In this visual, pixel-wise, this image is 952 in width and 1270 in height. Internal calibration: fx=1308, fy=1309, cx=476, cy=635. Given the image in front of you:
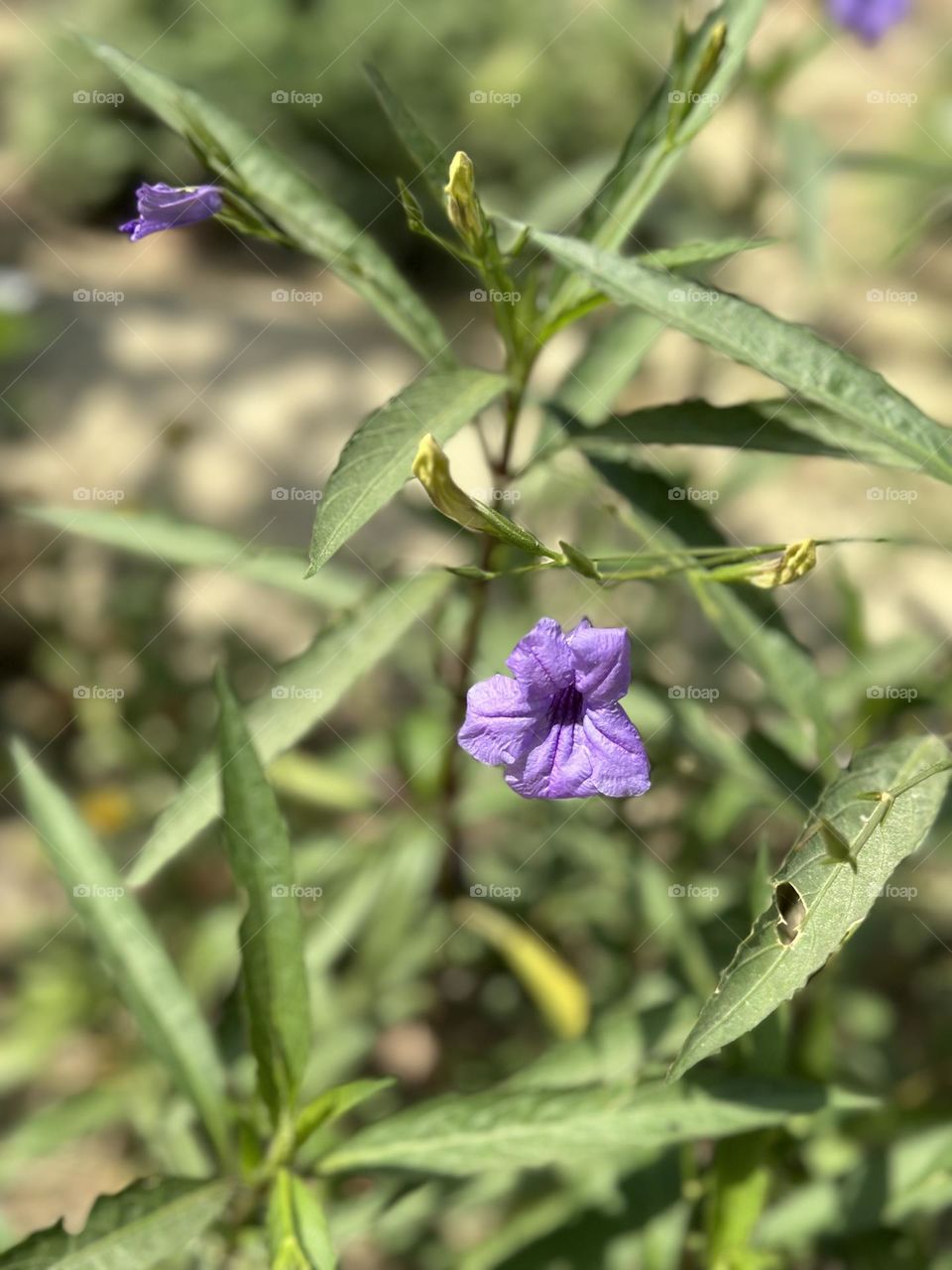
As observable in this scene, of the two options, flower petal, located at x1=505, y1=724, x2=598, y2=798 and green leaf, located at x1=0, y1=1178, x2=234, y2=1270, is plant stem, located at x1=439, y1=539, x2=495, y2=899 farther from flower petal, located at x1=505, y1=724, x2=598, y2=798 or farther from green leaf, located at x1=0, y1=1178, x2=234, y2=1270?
green leaf, located at x1=0, y1=1178, x2=234, y2=1270

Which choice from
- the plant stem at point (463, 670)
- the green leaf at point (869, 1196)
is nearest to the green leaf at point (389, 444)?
the plant stem at point (463, 670)

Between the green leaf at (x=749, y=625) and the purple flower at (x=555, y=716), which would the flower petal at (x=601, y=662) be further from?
the green leaf at (x=749, y=625)

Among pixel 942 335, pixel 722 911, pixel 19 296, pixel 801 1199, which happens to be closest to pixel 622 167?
pixel 722 911

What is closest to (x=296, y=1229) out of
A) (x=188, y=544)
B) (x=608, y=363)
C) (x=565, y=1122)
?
(x=565, y=1122)

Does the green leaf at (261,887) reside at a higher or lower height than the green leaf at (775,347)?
lower

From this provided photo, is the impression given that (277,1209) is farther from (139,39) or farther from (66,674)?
(139,39)

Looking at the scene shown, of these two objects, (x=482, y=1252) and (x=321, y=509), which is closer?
(x=321, y=509)

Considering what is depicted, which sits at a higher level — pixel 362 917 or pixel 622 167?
pixel 622 167
